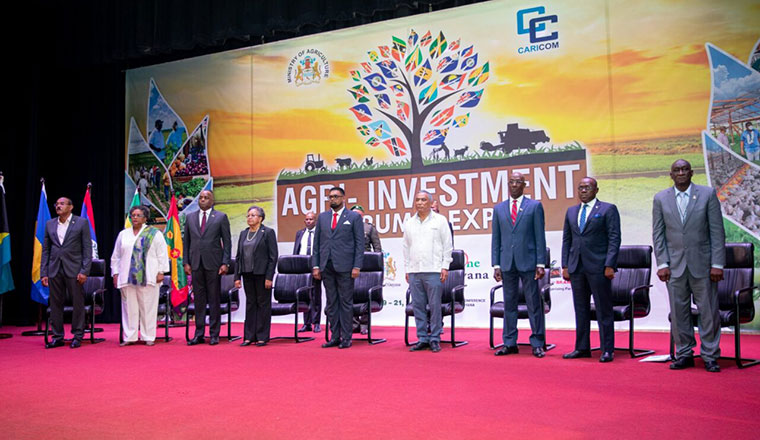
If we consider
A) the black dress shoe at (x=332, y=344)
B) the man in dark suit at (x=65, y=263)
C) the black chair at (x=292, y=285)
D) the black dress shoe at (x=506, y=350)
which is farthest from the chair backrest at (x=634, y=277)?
the man in dark suit at (x=65, y=263)

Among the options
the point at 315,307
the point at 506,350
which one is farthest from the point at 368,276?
the point at 506,350

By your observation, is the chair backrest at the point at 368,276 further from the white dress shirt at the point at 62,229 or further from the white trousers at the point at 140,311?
the white dress shirt at the point at 62,229

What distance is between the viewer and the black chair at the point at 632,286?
5.67 metres

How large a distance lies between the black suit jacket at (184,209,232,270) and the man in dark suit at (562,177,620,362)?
352 cm

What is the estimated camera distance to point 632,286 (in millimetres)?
5859

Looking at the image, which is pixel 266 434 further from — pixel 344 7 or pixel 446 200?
pixel 344 7

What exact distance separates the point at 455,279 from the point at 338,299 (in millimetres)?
1204

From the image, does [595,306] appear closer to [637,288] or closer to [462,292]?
[637,288]

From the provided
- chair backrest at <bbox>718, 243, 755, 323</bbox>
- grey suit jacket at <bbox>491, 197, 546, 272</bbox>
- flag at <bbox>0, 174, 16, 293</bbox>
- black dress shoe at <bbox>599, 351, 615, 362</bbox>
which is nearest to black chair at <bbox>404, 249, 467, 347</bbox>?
grey suit jacket at <bbox>491, 197, 546, 272</bbox>

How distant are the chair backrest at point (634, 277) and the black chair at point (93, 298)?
5.56 m

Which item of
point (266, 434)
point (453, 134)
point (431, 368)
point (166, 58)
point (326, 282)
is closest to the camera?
point (266, 434)

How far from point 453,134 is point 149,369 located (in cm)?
505

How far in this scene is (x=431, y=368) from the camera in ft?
16.6

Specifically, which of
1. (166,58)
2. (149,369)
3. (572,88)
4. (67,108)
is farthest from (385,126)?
(67,108)
